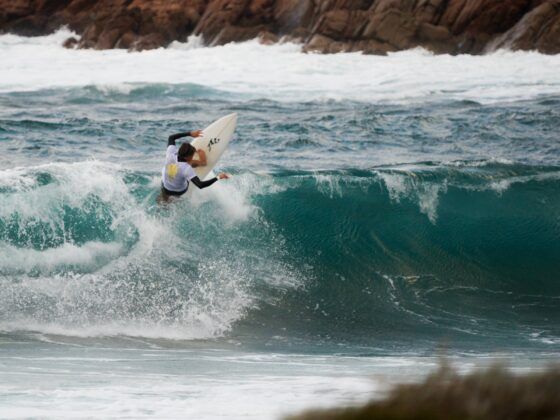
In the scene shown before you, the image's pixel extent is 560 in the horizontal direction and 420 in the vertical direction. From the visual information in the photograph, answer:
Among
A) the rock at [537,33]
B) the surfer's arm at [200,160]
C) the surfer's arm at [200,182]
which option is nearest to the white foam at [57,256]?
the surfer's arm at [200,182]

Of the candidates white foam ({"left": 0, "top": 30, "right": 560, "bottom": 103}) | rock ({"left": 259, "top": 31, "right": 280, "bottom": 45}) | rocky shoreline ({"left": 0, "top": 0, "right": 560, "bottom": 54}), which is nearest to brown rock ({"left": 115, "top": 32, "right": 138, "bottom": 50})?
rocky shoreline ({"left": 0, "top": 0, "right": 560, "bottom": 54})

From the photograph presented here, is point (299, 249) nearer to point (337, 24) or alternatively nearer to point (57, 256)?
point (57, 256)

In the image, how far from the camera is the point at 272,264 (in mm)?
12125

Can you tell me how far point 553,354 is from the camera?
366 inches

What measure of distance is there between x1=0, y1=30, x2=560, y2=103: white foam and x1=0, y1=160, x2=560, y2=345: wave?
11351mm

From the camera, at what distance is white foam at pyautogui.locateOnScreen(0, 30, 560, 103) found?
88.8 ft

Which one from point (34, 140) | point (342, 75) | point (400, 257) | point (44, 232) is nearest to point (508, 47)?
point (342, 75)

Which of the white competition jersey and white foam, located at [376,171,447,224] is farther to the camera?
white foam, located at [376,171,447,224]

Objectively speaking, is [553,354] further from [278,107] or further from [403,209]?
[278,107]

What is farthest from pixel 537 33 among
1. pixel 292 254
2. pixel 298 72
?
pixel 292 254

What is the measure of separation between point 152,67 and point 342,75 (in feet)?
23.9

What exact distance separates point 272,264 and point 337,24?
25.2m

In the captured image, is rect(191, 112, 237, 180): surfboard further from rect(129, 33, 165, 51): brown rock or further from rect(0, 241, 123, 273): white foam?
rect(129, 33, 165, 51): brown rock

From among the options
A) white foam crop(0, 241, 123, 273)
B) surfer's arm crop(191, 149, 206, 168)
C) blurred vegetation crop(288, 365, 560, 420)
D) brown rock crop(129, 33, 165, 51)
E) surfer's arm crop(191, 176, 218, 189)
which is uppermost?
brown rock crop(129, 33, 165, 51)
